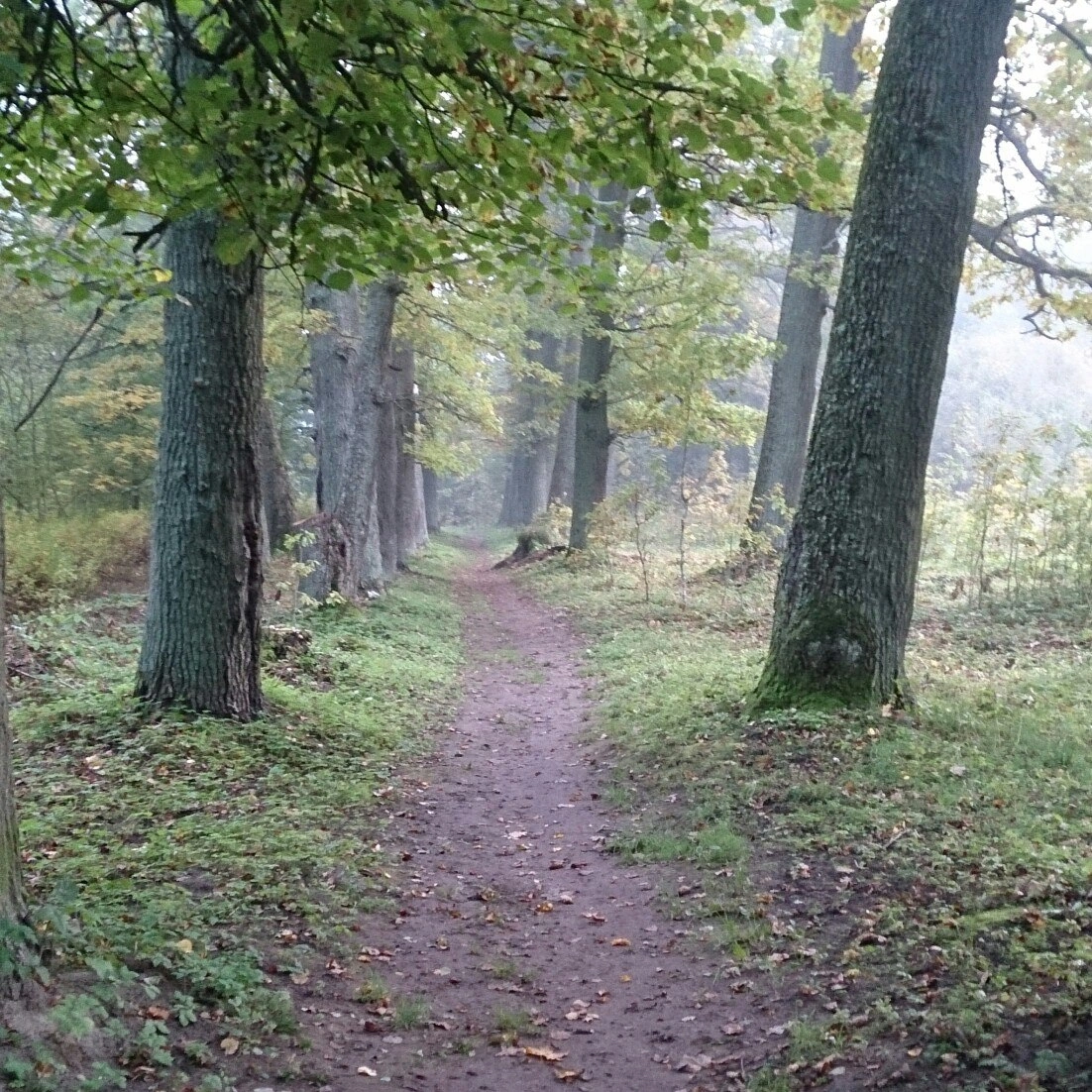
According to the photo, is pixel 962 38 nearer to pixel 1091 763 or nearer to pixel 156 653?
pixel 1091 763

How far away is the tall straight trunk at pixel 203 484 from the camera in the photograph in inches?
281

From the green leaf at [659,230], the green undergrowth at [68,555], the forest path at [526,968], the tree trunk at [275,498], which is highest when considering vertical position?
the green leaf at [659,230]

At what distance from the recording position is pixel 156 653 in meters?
7.41

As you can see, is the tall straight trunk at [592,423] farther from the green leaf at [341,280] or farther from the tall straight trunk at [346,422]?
the green leaf at [341,280]

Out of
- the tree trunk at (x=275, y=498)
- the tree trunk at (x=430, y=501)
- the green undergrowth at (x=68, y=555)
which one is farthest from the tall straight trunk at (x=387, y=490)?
the tree trunk at (x=430, y=501)

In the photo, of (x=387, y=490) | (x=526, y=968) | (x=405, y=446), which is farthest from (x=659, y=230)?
(x=405, y=446)

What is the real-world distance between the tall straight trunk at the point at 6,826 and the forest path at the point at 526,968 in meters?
1.35

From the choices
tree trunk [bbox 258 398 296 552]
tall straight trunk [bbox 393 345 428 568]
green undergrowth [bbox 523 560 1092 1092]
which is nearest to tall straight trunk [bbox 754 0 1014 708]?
green undergrowth [bbox 523 560 1092 1092]

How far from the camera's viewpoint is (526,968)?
4914 mm

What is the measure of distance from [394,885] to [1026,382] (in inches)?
1833

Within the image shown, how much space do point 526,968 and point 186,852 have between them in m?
1.99

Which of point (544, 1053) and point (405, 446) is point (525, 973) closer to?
point (544, 1053)

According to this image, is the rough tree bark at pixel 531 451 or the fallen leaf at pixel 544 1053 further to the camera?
the rough tree bark at pixel 531 451

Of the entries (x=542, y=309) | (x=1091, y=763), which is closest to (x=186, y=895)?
(x=1091, y=763)
